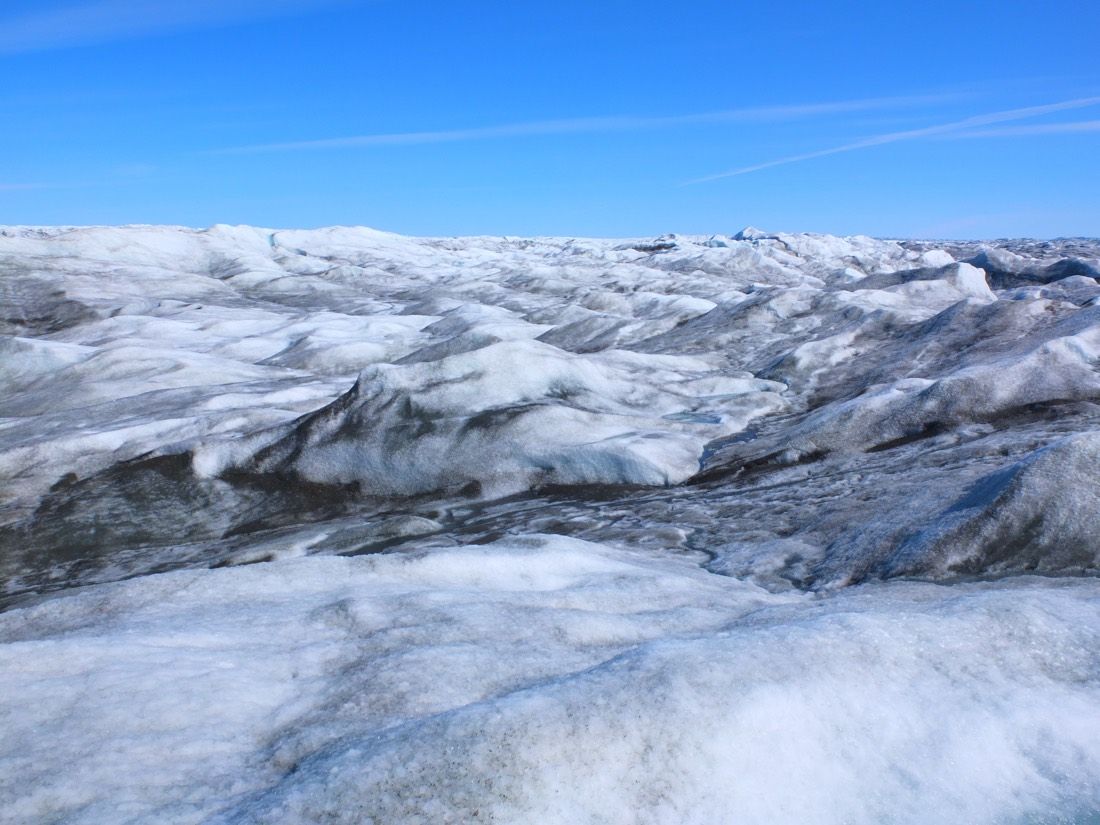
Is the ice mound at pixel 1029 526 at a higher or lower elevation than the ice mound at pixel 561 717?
lower

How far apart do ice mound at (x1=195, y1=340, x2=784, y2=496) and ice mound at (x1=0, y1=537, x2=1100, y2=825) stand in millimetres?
7184

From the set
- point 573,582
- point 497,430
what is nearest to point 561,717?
point 573,582

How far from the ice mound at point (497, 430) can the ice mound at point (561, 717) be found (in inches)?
283

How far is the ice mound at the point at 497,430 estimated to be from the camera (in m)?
13.0

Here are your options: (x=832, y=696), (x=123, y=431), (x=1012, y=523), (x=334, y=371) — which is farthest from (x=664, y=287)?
(x=832, y=696)

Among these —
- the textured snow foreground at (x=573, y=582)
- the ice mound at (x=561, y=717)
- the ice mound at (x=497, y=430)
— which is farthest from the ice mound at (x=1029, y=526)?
the ice mound at (x=497, y=430)

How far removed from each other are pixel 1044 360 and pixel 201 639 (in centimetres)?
1211

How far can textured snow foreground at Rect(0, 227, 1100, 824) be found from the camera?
3.68 metres

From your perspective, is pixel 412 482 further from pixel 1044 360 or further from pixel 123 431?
pixel 1044 360

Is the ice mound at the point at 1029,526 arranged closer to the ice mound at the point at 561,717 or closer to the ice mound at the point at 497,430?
the ice mound at the point at 561,717

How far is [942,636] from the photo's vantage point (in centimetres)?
466

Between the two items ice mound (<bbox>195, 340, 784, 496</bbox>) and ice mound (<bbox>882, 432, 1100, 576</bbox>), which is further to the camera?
ice mound (<bbox>195, 340, 784, 496</bbox>)

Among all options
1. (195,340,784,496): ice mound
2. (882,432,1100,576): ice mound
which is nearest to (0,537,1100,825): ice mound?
(882,432,1100,576): ice mound

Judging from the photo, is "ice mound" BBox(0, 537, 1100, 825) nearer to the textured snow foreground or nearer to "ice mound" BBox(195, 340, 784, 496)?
the textured snow foreground
